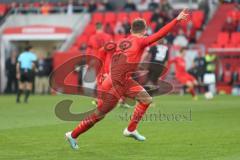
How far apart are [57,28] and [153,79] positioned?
32.2 ft

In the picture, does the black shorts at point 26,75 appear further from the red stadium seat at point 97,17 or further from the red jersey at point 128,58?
the red jersey at point 128,58

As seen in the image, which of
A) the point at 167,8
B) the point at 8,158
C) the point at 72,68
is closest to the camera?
the point at 8,158

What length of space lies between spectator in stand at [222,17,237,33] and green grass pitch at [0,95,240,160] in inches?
563

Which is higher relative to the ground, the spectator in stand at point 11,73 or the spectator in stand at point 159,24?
the spectator in stand at point 159,24

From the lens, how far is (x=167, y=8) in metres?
37.6

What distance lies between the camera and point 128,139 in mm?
14461

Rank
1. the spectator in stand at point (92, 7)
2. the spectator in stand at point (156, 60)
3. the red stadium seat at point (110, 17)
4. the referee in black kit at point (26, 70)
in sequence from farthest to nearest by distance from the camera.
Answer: the spectator in stand at point (92, 7) < the red stadium seat at point (110, 17) < the spectator in stand at point (156, 60) < the referee in black kit at point (26, 70)

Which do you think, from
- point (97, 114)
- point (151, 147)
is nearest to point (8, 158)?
point (97, 114)

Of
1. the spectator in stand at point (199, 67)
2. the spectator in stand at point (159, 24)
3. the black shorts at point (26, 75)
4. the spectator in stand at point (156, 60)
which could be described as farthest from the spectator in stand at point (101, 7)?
the black shorts at point (26, 75)

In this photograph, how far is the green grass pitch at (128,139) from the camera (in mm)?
12133

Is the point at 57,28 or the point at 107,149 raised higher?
the point at 107,149

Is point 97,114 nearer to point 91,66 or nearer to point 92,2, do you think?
point 91,66

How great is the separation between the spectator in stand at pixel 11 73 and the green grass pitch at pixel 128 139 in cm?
1426

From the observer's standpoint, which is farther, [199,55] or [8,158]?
[199,55]
